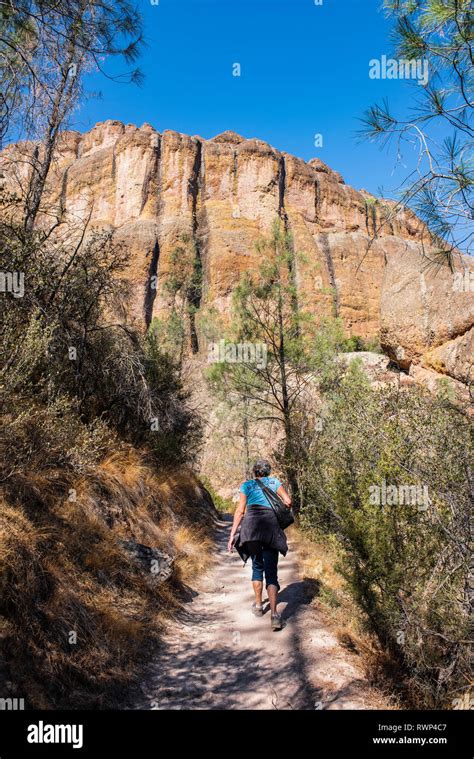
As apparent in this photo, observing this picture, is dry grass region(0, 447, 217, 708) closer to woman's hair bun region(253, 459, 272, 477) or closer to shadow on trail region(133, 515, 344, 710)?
shadow on trail region(133, 515, 344, 710)

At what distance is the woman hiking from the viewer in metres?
4.46

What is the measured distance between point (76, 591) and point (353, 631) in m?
2.58

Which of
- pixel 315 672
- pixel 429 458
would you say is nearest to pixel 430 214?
pixel 429 458

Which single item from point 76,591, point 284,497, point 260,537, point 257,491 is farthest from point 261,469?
point 76,591

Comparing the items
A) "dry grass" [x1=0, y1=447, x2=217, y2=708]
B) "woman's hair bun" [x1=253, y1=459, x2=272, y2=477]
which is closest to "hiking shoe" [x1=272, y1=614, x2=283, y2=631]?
"dry grass" [x1=0, y1=447, x2=217, y2=708]

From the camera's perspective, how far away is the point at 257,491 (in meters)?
4.72

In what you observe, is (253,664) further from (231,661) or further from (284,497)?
(284,497)

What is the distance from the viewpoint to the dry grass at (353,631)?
3277 mm

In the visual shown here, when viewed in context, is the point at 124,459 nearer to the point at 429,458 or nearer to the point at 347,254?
the point at 429,458

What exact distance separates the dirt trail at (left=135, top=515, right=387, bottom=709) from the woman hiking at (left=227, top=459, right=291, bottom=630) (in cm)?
29

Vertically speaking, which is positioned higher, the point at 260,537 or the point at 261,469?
the point at 261,469

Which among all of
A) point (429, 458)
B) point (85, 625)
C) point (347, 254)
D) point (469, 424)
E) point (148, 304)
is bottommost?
point (85, 625)

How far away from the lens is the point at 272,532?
4504 mm
